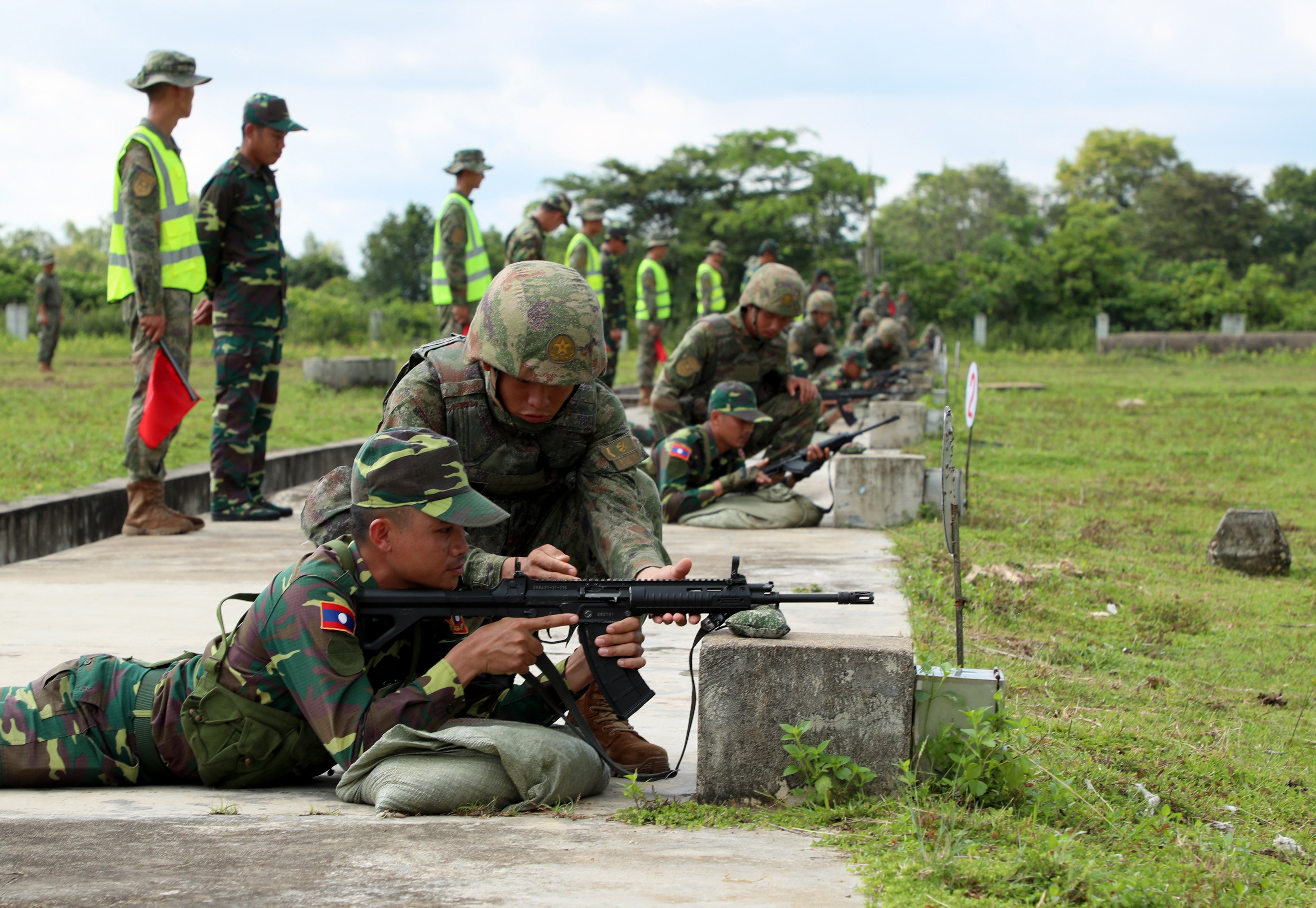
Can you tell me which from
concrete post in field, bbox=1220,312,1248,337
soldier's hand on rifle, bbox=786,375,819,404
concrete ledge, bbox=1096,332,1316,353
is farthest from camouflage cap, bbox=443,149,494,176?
concrete post in field, bbox=1220,312,1248,337

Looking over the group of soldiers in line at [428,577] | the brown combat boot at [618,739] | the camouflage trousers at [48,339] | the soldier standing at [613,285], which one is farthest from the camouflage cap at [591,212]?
the camouflage trousers at [48,339]

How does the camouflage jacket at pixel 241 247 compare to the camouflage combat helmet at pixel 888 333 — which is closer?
the camouflage jacket at pixel 241 247

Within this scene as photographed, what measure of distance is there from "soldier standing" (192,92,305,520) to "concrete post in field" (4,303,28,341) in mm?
23253

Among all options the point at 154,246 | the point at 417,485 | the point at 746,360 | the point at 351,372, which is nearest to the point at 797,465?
the point at 746,360

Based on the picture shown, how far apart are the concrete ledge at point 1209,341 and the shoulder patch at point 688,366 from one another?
29.5 metres

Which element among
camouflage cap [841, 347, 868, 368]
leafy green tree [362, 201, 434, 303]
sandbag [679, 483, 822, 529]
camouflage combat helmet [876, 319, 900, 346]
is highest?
leafy green tree [362, 201, 434, 303]

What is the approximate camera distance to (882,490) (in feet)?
28.4

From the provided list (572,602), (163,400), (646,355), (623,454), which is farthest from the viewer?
(646,355)

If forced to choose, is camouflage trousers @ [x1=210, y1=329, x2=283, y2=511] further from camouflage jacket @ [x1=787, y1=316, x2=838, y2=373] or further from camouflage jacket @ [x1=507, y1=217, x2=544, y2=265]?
camouflage jacket @ [x1=787, y1=316, x2=838, y2=373]

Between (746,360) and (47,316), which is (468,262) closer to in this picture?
(746,360)

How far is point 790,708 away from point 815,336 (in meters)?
13.7

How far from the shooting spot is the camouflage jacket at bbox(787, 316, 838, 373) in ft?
53.6

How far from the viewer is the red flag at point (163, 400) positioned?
7.11 metres

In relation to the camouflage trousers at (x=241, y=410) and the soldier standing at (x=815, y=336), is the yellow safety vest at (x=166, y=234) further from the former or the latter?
the soldier standing at (x=815, y=336)
